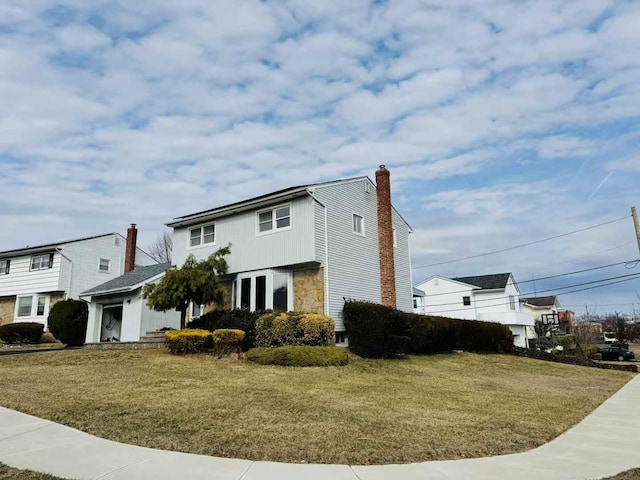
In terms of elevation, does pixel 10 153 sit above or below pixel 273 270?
above

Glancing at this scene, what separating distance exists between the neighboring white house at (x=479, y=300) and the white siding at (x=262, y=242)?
918 inches

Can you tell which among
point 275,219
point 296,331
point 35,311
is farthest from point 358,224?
point 35,311

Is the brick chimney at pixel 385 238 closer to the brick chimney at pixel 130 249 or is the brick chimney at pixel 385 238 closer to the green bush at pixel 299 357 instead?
the green bush at pixel 299 357

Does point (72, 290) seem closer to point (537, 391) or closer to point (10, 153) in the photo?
point (10, 153)

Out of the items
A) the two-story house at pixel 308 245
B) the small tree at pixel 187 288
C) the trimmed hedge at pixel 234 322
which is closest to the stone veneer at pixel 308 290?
the two-story house at pixel 308 245

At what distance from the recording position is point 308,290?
19.2 meters

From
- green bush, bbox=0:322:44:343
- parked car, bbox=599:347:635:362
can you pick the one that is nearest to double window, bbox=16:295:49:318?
green bush, bbox=0:322:44:343

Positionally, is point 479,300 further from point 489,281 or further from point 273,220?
point 273,220

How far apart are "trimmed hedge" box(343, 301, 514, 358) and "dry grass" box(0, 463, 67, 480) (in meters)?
12.7

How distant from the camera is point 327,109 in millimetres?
16156

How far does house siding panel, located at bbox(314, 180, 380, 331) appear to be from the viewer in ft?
63.5

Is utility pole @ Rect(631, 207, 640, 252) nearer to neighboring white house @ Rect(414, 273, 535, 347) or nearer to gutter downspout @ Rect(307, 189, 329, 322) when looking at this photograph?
gutter downspout @ Rect(307, 189, 329, 322)

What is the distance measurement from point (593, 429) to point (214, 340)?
35.9 ft

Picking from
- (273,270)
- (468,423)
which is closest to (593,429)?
(468,423)
